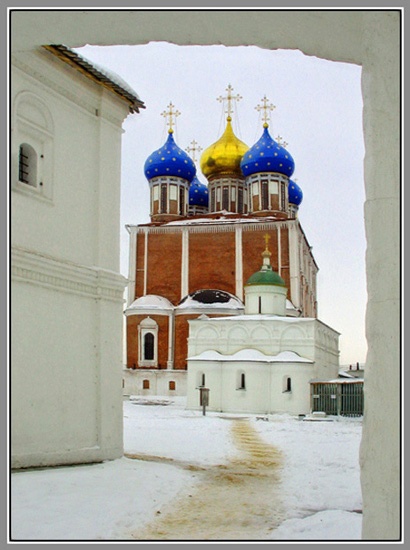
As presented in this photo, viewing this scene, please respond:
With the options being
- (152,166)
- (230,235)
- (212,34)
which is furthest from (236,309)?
(212,34)

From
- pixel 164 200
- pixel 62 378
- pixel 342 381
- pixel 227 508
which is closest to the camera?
pixel 227 508

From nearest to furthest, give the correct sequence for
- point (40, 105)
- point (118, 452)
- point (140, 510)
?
point (140, 510), point (40, 105), point (118, 452)

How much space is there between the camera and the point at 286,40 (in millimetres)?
3646

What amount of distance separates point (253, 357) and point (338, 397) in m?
3.33

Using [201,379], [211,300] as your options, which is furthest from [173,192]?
[201,379]

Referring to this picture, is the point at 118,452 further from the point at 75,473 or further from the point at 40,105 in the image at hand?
the point at 40,105

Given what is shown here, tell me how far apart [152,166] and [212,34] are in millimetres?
32335

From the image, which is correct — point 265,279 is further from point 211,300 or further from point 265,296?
point 211,300

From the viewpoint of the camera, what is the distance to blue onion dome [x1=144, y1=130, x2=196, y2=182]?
116 feet

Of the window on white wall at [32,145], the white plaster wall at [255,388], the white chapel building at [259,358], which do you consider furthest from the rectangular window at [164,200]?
the window on white wall at [32,145]

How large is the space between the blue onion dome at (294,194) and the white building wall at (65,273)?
33.1 metres

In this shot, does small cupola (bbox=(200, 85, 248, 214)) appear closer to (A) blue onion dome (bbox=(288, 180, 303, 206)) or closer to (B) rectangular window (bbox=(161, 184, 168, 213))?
(B) rectangular window (bbox=(161, 184, 168, 213))

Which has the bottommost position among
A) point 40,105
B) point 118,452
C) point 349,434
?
point 349,434

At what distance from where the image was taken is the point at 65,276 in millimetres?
7742
